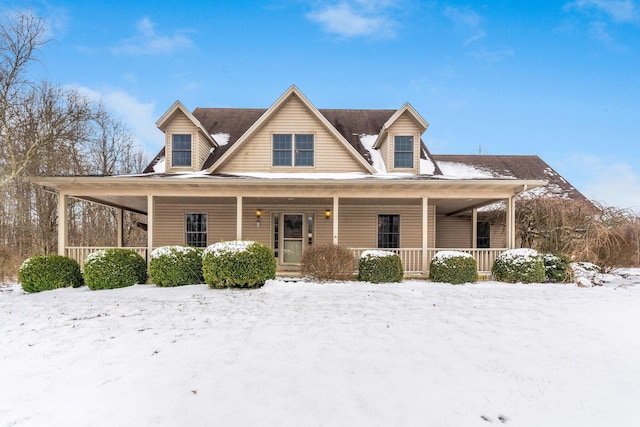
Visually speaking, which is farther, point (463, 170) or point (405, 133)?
point (463, 170)

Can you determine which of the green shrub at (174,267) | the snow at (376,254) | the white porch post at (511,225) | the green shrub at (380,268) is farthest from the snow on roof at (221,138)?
the white porch post at (511,225)

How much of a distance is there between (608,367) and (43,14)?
21.2m

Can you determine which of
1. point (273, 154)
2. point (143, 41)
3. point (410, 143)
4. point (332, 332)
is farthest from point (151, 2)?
point (332, 332)

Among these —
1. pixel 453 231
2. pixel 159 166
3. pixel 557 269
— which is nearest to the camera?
pixel 557 269

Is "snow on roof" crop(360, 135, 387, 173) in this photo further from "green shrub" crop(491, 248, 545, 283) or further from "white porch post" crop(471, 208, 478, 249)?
"green shrub" crop(491, 248, 545, 283)

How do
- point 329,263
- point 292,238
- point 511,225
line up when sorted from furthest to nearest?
point 292,238 → point 511,225 → point 329,263

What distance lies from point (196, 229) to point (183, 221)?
0.62 meters

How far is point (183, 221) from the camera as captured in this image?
13.4m

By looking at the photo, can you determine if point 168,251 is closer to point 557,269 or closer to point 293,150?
point 293,150

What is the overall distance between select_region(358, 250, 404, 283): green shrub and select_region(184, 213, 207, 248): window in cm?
706

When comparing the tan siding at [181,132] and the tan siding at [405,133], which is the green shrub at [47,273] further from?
the tan siding at [405,133]

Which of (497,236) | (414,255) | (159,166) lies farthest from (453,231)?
(159,166)

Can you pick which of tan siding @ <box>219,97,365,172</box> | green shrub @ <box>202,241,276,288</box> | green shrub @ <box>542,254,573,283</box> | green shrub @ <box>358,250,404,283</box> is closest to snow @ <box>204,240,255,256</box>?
green shrub @ <box>202,241,276,288</box>

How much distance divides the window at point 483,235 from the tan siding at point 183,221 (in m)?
11.3
